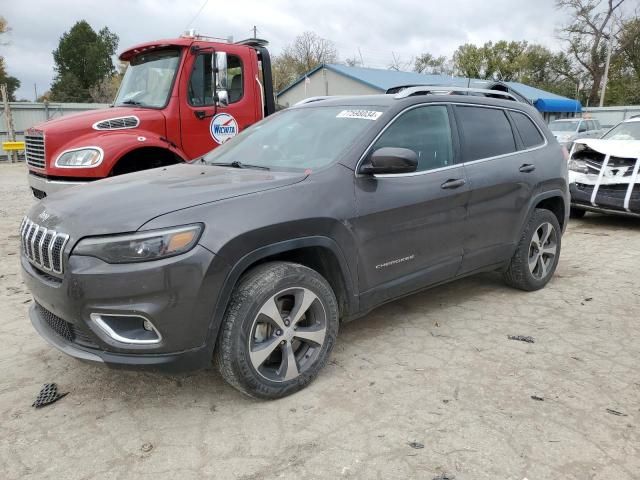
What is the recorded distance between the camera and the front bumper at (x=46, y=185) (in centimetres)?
546

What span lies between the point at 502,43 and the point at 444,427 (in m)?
58.4

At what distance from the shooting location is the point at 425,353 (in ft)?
11.5

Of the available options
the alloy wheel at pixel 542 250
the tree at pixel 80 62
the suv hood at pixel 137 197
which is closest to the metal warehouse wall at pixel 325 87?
the alloy wheel at pixel 542 250

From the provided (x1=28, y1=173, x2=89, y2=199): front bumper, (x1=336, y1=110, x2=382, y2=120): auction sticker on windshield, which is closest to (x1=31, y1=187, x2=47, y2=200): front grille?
(x1=28, y1=173, x2=89, y2=199): front bumper

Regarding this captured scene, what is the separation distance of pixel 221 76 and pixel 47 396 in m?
4.35

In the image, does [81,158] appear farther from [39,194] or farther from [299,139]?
[299,139]

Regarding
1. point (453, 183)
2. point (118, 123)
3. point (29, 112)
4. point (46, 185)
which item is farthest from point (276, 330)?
point (29, 112)

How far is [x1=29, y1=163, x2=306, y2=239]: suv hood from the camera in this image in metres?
2.52

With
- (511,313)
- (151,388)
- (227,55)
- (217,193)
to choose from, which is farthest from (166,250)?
(227,55)

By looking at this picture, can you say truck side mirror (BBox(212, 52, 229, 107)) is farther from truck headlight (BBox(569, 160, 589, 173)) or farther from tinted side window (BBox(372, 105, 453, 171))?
truck headlight (BBox(569, 160, 589, 173))

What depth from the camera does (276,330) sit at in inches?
112

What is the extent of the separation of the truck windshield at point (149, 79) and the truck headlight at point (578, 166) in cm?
606

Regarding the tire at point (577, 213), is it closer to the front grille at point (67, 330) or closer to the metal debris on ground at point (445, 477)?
the metal debris on ground at point (445, 477)

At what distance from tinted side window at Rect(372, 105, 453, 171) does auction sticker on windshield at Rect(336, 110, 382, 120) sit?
0.13m
